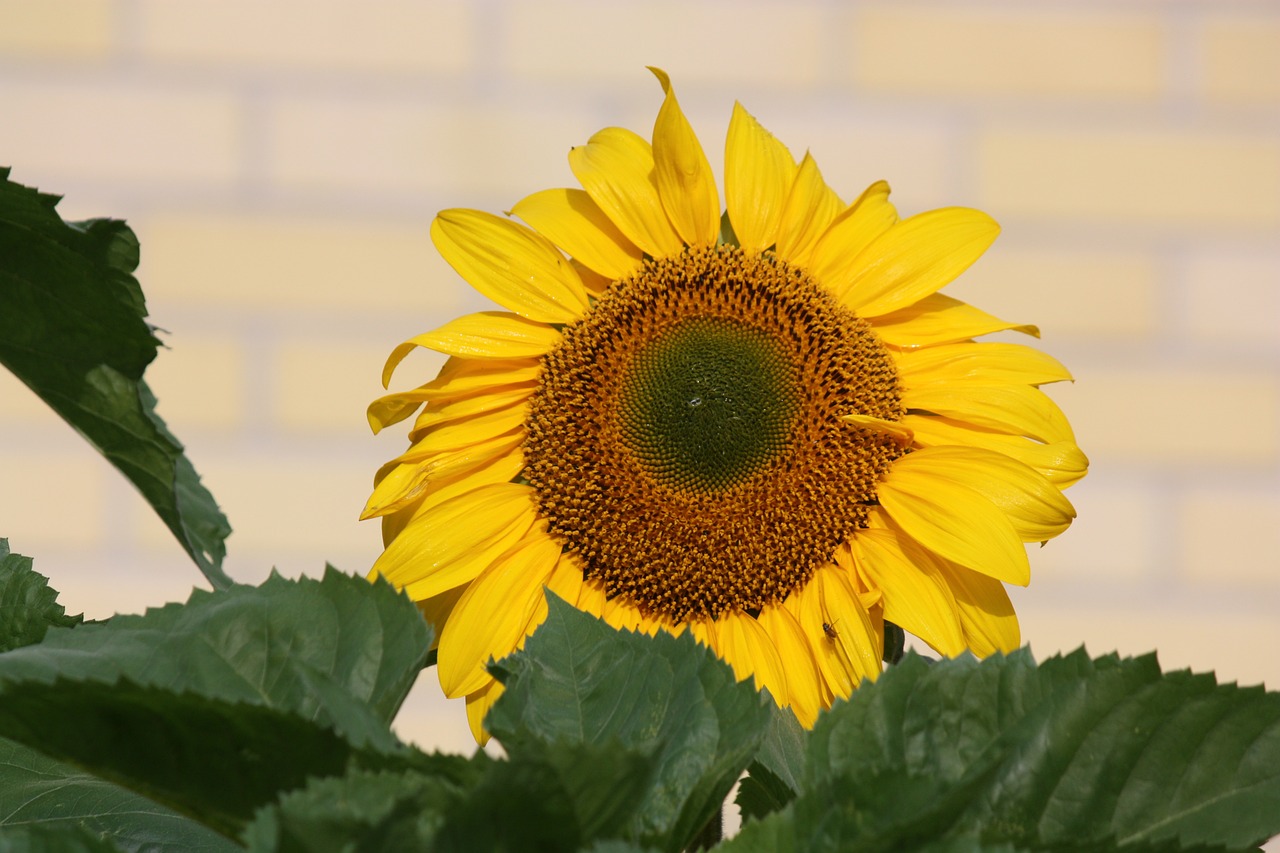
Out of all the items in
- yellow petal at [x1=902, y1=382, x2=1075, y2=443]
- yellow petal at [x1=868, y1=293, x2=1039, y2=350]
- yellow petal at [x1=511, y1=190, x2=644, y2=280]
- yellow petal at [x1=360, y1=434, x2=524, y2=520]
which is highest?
yellow petal at [x1=511, y1=190, x2=644, y2=280]

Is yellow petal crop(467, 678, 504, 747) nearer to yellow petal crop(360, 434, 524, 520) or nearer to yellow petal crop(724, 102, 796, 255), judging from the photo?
yellow petal crop(360, 434, 524, 520)

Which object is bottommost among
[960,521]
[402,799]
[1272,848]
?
[402,799]

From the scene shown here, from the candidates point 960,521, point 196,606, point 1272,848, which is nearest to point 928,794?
point 196,606

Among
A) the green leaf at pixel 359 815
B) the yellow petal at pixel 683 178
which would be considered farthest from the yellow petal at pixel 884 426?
the green leaf at pixel 359 815

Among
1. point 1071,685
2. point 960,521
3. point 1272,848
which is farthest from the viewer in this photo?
point 1272,848

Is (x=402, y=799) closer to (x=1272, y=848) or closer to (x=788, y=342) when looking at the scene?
(x=788, y=342)

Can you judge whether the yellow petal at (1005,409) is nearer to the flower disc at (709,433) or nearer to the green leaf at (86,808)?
the flower disc at (709,433)

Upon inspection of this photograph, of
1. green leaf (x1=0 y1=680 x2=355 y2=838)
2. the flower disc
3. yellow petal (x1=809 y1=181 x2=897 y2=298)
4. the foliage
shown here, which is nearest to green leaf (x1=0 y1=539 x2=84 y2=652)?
the foliage
